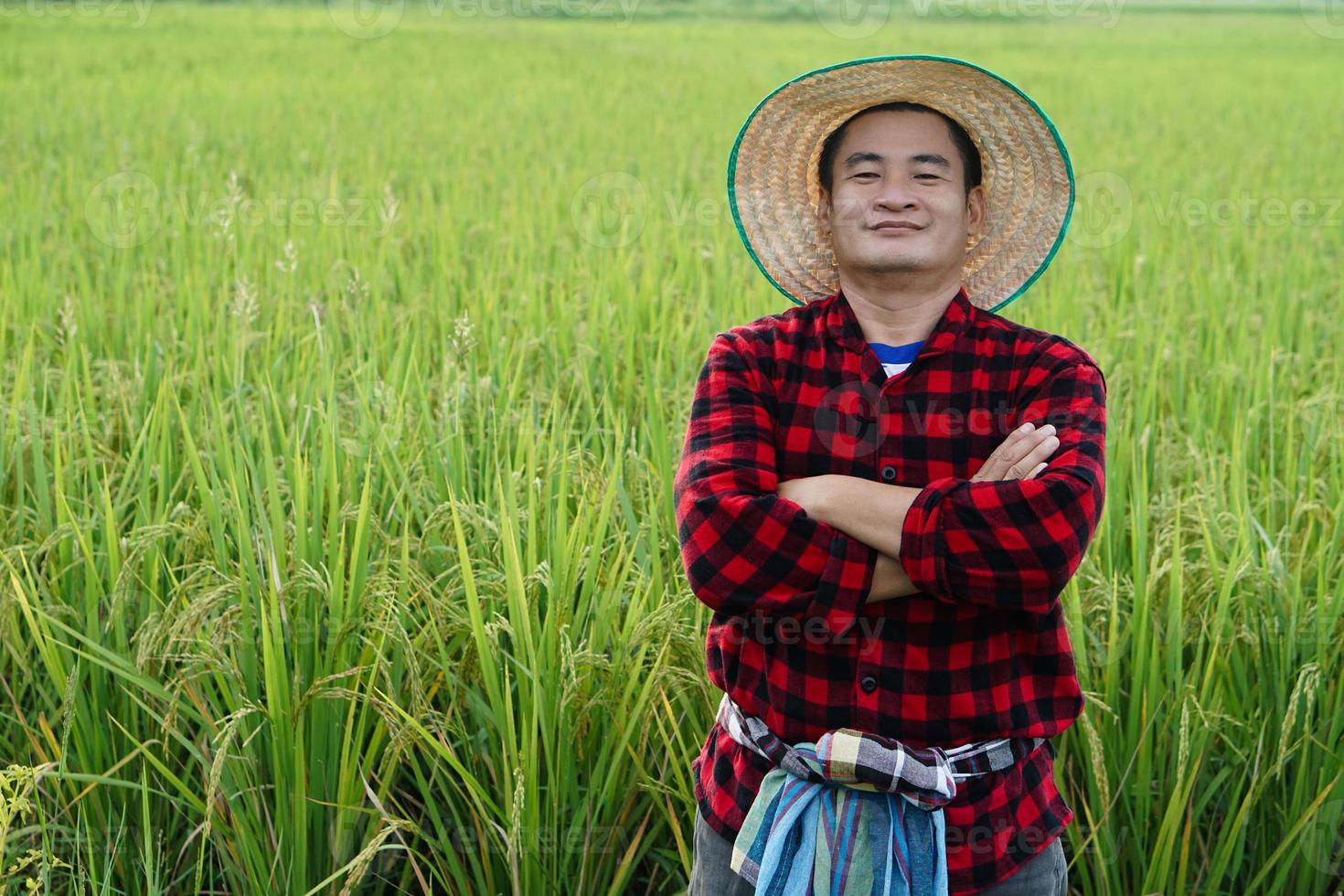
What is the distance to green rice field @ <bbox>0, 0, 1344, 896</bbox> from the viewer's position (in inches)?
66.2

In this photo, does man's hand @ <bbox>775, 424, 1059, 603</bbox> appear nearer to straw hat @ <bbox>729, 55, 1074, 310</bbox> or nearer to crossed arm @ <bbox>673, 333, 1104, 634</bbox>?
crossed arm @ <bbox>673, 333, 1104, 634</bbox>

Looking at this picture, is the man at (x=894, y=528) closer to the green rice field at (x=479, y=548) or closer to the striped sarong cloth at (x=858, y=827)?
the striped sarong cloth at (x=858, y=827)

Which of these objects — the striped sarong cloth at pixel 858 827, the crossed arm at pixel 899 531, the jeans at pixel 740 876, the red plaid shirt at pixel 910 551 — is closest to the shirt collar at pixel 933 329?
the red plaid shirt at pixel 910 551

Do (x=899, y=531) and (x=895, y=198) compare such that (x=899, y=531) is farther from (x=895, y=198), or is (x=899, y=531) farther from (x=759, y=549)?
(x=895, y=198)

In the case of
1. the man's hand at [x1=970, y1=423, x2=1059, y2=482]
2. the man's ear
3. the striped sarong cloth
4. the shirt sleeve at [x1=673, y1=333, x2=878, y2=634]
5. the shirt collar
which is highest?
the man's ear

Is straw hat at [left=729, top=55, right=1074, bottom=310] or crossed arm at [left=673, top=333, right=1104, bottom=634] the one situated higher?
straw hat at [left=729, top=55, right=1074, bottom=310]

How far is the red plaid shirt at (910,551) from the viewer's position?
4.09ft

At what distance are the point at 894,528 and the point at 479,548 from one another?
3.30 feet

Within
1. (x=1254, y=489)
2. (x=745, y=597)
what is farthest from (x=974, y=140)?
(x=1254, y=489)

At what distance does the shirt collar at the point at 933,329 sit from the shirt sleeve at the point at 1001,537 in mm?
185

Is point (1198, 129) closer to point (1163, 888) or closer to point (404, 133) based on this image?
point (404, 133)

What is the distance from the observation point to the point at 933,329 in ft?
4.66

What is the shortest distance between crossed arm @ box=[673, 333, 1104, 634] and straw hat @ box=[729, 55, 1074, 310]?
0.27 metres

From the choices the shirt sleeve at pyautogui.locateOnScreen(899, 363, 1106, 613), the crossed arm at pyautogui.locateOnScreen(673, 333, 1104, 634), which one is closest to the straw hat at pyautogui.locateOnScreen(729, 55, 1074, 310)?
the crossed arm at pyautogui.locateOnScreen(673, 333, 1104, 634)
